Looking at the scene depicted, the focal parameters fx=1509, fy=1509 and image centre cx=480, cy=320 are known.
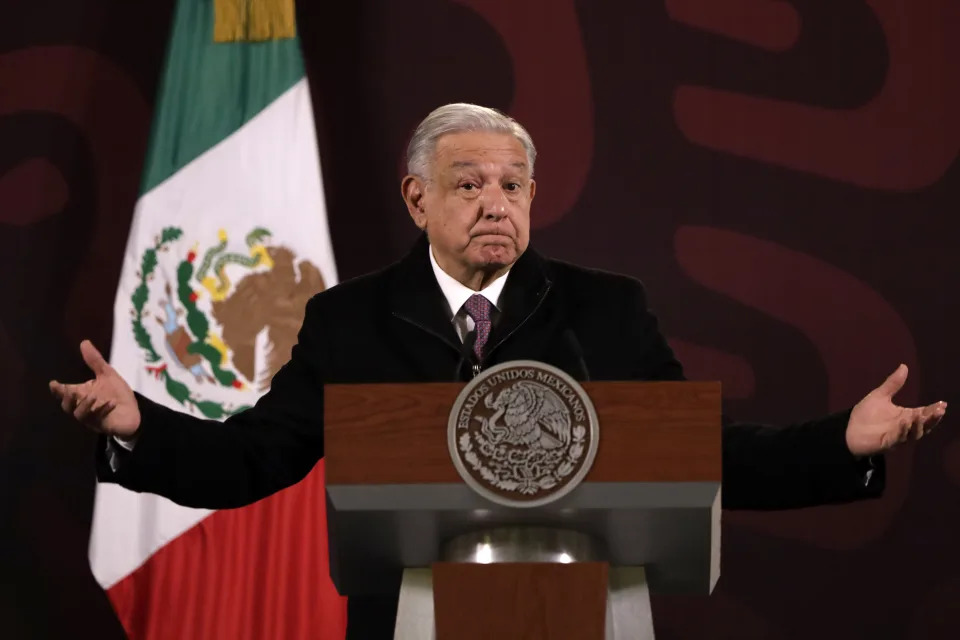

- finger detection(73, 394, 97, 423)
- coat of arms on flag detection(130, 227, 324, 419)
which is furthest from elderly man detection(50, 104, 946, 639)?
coat of arms on flag detection(130, 227, 324, 419)

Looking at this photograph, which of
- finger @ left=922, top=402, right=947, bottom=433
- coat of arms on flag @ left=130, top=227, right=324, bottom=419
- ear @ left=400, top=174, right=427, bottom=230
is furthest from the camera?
coat of arms on flag @ left=130, top=227, right=324, bottom=419

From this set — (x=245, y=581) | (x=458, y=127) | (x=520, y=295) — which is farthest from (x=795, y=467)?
(x=245, y=581)

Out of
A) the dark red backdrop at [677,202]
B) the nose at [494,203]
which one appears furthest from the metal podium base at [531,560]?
the dark red backdrop at [677,202]

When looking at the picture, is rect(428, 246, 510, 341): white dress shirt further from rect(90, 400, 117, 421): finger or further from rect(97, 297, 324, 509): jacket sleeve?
rect(90, 400, 117, 421): finger

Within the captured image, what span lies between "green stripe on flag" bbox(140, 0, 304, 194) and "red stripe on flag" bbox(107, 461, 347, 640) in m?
0.97

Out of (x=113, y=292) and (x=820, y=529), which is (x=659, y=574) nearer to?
(x=820, y=529)

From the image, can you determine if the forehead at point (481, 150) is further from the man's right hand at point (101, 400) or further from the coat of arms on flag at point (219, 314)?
the coat of arms on flag at point (219, 314)

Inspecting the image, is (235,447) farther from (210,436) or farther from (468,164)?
(468,164)

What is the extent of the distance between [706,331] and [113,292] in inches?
65.7

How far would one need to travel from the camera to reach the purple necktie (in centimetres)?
244

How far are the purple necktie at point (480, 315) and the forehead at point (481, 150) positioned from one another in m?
0.22


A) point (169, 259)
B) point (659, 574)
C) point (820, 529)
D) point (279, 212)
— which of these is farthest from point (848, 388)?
point (659, 574)

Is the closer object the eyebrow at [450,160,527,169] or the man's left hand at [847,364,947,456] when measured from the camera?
the man's left hand at [847,364,947,456]

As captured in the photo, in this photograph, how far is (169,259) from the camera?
4.07 metres
